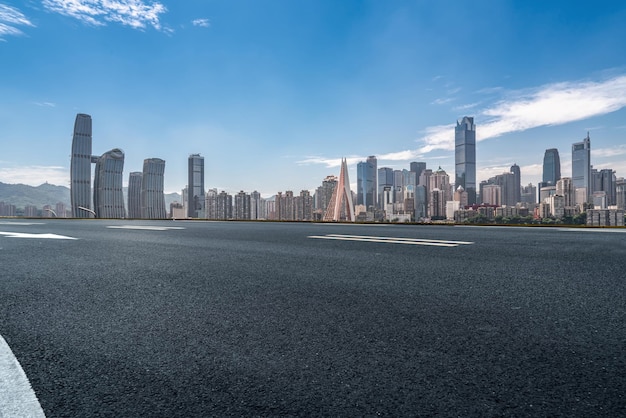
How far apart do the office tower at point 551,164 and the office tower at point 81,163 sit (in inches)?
6968

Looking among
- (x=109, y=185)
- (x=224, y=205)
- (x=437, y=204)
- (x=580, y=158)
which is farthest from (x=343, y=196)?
(x=580, y=158)

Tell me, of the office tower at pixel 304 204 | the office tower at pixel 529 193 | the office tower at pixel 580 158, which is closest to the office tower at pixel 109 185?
the office tower at pixel 304 204

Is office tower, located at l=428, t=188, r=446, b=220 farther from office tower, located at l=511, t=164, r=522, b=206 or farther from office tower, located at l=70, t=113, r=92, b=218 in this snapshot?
office tower, located at l=70, t=113, r=92, b=218

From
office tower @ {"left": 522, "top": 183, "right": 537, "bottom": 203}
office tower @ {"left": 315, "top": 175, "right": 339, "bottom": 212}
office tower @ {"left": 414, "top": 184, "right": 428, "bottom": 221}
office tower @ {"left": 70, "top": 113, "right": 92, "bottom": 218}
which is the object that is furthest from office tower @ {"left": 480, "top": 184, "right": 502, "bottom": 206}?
office tower @ {"left": 70, "top": 113, "right": 92, "bottom": 218}

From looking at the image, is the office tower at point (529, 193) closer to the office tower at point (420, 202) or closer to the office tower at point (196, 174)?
the office tower at point (420, 202)

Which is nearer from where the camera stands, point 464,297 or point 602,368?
point 602,368

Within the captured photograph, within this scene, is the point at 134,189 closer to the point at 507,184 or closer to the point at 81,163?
the point at 81,163

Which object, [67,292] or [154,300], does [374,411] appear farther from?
[67,292]

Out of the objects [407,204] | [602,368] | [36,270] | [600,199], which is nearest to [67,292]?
[36,270]

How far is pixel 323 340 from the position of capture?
6.23ft

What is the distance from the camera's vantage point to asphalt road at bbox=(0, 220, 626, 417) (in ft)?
4.30

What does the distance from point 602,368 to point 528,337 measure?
15.5 inches

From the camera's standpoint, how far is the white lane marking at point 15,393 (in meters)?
1.24

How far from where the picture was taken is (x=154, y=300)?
282 cm
